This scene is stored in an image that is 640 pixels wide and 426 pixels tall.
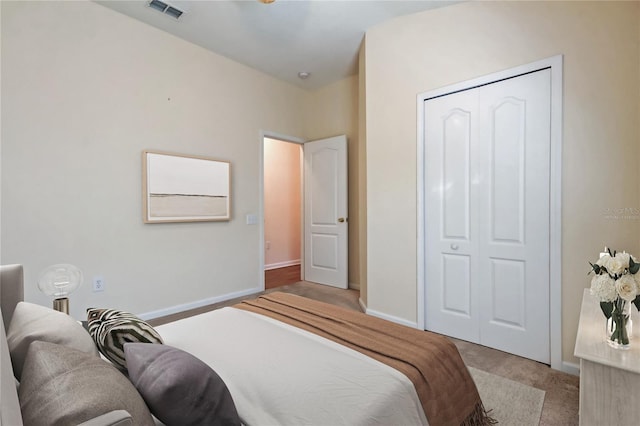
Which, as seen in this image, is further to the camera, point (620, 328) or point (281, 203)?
point (281, 203)

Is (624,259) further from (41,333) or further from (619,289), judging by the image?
(41,333)

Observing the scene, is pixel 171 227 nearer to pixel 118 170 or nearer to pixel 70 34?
pixel 118 170

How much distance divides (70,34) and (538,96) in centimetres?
378

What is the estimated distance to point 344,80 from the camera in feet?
14.5

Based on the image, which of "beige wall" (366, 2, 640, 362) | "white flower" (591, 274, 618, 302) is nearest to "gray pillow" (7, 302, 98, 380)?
"white flower" (591, 274, 618, 302)

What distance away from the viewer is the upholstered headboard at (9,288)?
1.67 m

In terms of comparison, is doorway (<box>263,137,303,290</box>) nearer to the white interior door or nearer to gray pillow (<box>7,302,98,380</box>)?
the white interior door

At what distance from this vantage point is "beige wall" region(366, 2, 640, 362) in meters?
1.96

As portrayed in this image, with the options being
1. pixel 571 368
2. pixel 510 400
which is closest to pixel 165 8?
pixel 510 400

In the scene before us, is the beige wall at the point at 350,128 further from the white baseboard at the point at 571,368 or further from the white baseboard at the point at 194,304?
the white baseboard at the point at 571,368

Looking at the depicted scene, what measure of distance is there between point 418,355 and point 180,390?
0.93 metres

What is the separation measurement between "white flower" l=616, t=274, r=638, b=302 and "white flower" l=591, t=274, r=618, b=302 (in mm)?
22

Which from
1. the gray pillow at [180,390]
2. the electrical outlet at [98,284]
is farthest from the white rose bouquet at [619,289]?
the electrical outlet at [98,284]

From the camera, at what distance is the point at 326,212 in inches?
181
